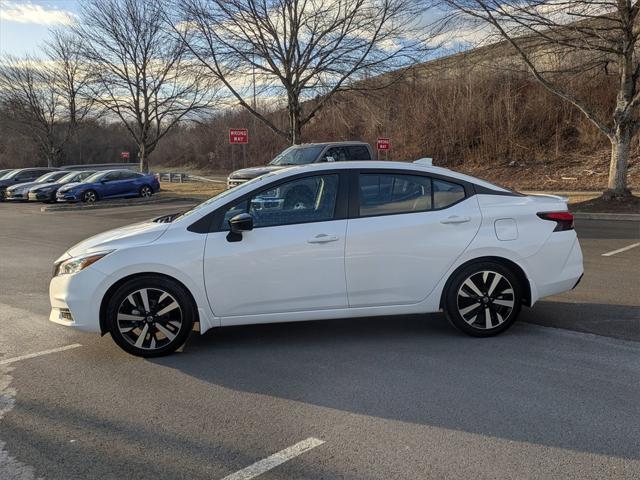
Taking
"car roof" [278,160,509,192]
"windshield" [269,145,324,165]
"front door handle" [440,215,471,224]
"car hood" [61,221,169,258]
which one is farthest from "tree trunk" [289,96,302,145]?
"front door handle" [440,215,471,224]

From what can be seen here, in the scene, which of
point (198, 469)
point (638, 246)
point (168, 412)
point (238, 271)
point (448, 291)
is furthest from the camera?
point (638, 246)

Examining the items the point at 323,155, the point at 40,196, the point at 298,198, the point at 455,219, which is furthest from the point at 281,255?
the point at 40,196

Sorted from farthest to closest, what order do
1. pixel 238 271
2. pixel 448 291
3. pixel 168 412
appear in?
pixel 448 291 → pixel 238 271 → pixel 168 412

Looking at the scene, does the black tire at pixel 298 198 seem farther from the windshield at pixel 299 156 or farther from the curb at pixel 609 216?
the curb at pixel 609 216

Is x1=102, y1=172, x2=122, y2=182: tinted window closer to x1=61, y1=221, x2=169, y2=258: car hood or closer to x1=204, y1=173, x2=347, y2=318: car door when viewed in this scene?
x1=61, y1=221, x2=169, y2=258: car hood

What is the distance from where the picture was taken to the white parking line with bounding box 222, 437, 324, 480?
2.91m

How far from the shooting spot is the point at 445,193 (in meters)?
5.05

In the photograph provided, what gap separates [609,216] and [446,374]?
40.6ft

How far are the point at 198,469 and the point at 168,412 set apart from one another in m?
0.79

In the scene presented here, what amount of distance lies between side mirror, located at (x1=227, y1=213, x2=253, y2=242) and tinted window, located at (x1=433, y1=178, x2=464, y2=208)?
1678mm

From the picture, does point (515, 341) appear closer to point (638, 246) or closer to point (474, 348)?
point (474, 348)

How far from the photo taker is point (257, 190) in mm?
4793

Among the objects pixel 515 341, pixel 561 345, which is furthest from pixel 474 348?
pixel 561 345

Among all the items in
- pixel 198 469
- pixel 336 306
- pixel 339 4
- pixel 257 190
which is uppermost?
pixel 339 4
